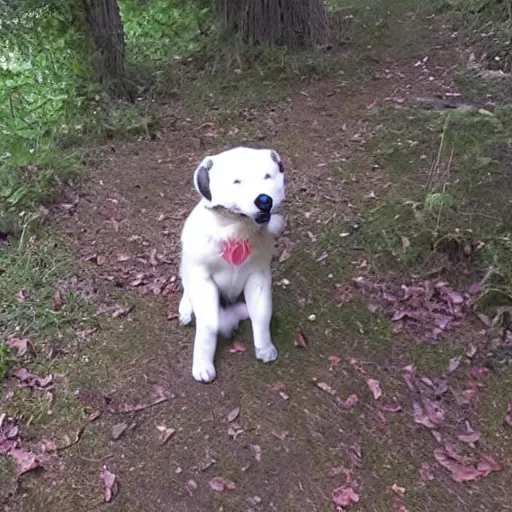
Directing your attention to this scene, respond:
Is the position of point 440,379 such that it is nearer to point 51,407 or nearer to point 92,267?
point 51,407

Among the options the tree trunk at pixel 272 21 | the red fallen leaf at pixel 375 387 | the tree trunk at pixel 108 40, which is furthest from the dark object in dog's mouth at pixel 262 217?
the tree trunk at pixel 272 21

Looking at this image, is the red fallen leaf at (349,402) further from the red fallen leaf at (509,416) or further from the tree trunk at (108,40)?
the tree trunk at (108,40)

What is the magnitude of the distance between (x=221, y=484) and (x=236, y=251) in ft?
3.11

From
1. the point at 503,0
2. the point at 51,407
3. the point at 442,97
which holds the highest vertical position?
the point at 503,0

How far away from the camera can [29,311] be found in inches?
145

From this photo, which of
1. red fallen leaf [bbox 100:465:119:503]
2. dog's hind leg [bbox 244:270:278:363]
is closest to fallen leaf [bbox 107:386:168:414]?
Answer: red fallen leaf [bbox 100:465:119:503]

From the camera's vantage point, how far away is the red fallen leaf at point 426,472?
274 cm

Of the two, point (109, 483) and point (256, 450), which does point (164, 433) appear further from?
point (256, 450)

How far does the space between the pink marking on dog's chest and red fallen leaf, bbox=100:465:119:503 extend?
3.32 feet

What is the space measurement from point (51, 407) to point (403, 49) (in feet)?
16.1

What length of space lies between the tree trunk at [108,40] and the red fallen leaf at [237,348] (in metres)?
3.16

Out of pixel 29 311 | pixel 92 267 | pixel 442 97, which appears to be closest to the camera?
pixel 29 311

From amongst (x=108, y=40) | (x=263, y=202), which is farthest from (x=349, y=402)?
(x=108, y=40)

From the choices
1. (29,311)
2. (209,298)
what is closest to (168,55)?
(29,311)
